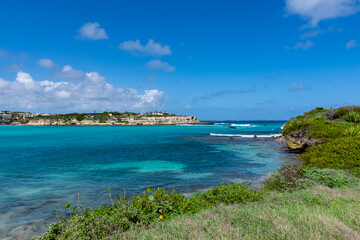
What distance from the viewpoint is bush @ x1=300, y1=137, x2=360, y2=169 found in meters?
14.1

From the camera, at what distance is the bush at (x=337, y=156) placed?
14.1 metres

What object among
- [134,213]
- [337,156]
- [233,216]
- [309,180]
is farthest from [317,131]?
[134,213]

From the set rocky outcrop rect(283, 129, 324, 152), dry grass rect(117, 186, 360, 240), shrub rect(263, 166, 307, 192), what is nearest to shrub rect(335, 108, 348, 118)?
rocky outcrop rect(283, 129, 324, 152)

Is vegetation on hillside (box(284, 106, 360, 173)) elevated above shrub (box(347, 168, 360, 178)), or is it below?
above

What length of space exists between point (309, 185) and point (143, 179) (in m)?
11.7

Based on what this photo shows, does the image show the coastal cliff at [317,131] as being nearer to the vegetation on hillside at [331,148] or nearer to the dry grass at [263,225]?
the vegetation on hillside at [331,148]

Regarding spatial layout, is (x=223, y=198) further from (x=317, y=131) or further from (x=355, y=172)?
(x=317, y=131)

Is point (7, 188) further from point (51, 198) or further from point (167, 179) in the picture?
point (167, 179)

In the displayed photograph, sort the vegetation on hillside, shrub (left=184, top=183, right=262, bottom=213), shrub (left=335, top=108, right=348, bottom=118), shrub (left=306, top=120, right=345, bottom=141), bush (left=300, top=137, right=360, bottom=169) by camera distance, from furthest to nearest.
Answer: shrub (left=335, top=108, right=348, bottom=118), shrub (left=306, top=120, right=345, bottom=141), the vegetation on hillside, bush (left=300, top=137, right=360, bottom=169), shrub (left=184, top=183, right=262, bottom=213)

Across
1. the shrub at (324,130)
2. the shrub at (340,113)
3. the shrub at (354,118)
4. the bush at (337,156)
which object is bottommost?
the bush at (337,156)

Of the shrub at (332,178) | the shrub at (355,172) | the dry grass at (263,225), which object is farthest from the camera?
the shrub at (355,172)

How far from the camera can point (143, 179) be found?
56.8 feet

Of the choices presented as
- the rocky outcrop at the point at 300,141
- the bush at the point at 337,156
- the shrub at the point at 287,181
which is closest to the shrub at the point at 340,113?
the rocky outcrop at the point at 300,141

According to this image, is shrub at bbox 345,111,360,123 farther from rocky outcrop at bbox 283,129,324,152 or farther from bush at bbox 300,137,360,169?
bush at bbox 300,137,360,169
